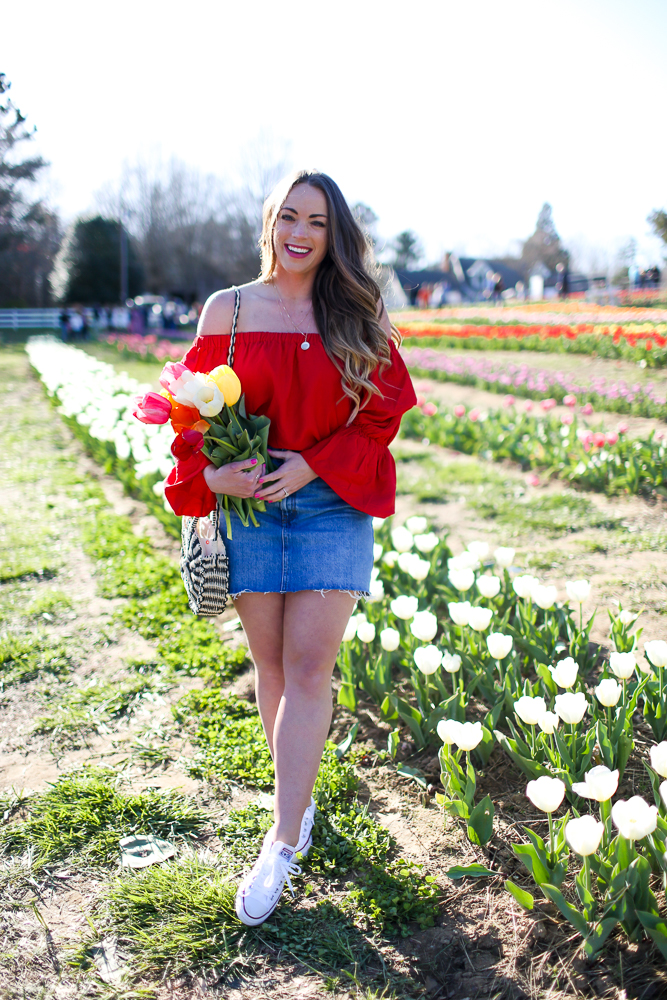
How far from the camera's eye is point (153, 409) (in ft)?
6.36

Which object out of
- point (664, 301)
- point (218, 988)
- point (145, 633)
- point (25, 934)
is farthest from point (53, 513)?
point (664, 301)

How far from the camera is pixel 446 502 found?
5.80m

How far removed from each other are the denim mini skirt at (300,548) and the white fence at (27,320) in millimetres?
32553

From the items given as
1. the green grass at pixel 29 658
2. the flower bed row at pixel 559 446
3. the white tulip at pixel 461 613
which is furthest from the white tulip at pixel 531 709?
the flower bed row at pixel 559 446

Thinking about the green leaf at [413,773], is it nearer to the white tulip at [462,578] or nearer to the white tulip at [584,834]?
the white tulip at [462,578]

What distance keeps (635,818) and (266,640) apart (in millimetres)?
1035

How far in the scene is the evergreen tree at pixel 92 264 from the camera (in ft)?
109

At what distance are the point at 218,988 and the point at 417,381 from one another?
1096cm

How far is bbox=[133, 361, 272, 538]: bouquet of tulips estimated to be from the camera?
6.11 feet

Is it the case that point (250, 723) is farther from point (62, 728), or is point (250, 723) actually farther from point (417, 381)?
point (417, 381)

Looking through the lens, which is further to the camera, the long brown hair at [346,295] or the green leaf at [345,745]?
the green leaf at [345,745]

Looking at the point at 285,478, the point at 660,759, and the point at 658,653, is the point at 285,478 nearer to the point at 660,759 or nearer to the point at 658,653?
the point at 660,759

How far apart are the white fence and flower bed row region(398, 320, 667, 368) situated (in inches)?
807

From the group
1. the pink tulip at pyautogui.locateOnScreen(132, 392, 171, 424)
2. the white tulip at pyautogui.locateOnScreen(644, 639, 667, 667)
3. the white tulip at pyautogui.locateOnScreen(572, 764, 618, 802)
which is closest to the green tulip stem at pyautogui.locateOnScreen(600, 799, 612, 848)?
the white tulip at pyautogui.locateOnScreen(572, 764, 618, 802)
